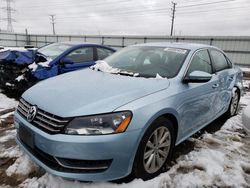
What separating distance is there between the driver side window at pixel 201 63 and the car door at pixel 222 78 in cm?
20

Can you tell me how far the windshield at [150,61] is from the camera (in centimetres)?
295

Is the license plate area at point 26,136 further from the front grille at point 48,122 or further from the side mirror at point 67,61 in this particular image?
the side mirror at point 67,61

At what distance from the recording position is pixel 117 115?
6.68ft

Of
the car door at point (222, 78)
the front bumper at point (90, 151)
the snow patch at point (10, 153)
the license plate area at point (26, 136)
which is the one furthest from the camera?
the car door at point (222, 78)

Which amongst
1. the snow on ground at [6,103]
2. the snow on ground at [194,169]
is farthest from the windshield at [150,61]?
the snow on ground at [6,103]

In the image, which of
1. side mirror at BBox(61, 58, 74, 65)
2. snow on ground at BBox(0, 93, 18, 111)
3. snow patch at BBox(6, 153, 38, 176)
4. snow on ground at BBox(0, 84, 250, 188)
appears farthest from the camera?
side mirror at BBox(61, 58, 74, 65)

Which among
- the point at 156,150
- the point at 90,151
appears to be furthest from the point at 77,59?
the point at 90,151

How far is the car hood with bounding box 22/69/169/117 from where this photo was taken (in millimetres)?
2080

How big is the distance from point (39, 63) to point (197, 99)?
375 centimetres

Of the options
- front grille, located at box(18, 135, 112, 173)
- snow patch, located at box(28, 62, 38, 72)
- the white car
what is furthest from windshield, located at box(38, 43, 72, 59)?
the white car

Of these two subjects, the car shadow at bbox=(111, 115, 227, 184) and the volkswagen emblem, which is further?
the car shadow at bbox=(111, 115, 227, 184)

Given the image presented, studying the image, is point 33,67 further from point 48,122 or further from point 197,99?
point 197,99

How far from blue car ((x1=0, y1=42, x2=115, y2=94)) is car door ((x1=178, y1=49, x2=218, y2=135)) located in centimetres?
305

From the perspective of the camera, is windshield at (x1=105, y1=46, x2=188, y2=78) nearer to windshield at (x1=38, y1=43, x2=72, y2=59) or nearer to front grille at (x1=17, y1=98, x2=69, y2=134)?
front grille at (x1=17, y1=98, x2=69, y2=134)
